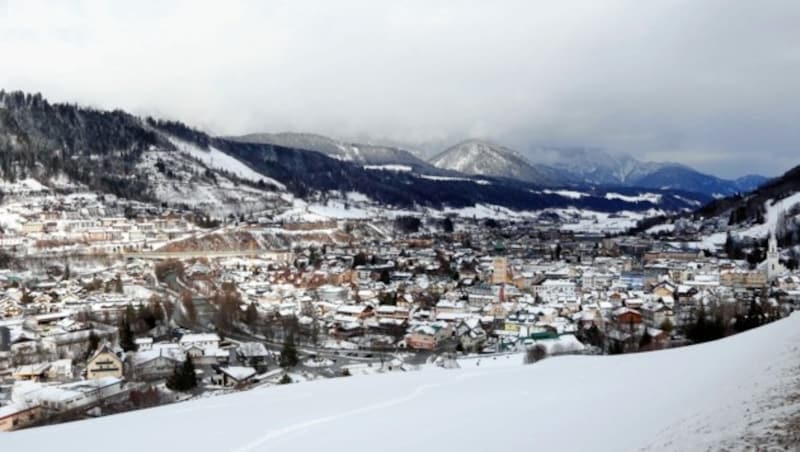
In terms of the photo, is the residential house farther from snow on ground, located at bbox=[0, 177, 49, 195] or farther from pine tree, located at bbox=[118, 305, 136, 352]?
snow on ground, located at bbox=[0, 177, 49, 195]

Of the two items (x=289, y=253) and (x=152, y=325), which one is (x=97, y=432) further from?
(x=289, y=253)

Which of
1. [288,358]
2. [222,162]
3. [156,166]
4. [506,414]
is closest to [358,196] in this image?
[222,162]

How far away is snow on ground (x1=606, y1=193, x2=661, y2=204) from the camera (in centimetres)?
17575

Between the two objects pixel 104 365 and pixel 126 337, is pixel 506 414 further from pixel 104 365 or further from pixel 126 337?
pixel 126 337

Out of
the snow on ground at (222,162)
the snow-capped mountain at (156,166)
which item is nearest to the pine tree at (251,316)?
the snow-capped mountain at (156,166)

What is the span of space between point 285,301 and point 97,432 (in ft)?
71.6

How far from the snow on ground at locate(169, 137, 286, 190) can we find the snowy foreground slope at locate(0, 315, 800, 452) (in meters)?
91.0

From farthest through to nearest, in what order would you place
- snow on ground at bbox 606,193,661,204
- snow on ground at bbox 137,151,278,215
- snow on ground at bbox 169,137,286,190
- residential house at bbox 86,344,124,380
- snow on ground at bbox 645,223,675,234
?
snow on ground at bbox 606,193,661,204
snow on ground at bbox 169,137,286,190
snow on ground at bbox 137,151,278,215
snow on ground at bbox 645,223,675,234
residential house at bbox 86,344,124,380

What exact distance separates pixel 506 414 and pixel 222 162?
104 m

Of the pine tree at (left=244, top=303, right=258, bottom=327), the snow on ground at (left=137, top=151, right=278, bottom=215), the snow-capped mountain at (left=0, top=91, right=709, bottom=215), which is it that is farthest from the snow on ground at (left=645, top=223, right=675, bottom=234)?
the pine tree at (left=244, top=303, right=258, bottom=327)

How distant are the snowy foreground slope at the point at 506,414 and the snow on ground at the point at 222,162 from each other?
91.0 metres

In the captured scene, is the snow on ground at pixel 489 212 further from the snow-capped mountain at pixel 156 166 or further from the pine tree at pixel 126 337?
the pine tree at pixel 126 337

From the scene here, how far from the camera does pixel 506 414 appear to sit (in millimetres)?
6539

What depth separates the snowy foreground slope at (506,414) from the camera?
4875mm
